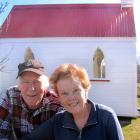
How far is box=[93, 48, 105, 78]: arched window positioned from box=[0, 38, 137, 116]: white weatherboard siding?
32 cm

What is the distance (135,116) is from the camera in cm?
1316

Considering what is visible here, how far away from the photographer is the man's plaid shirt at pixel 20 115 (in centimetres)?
360

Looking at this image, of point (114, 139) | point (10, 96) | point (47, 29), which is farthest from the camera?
point (47, 29)

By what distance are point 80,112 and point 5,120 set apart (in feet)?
3.05

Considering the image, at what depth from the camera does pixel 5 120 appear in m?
3.67

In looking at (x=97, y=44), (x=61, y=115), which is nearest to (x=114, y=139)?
(x=61, y=115)

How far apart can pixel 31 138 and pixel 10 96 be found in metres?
0.67

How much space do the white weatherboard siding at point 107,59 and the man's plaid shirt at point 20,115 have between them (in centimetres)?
954

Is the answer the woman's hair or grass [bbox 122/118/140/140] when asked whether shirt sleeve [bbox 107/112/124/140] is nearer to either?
the woman's hair

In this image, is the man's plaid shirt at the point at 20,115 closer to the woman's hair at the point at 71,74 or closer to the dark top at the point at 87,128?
the dark top at the point at 87,128

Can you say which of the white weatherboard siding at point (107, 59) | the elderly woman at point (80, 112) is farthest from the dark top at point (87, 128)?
the white weatherboard siding at point (107, 59)

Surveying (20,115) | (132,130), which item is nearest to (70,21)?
(132,130)

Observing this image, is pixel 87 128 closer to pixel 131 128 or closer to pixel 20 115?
pixel 20 115

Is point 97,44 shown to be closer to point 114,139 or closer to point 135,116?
point 135,116
